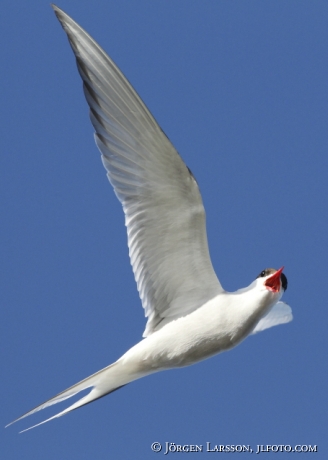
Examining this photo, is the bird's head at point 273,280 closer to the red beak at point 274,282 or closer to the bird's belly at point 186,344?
the red beak at point 274,282

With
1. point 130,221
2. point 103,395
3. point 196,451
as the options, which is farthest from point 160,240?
point 196,451

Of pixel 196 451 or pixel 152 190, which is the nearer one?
pixel 152 190

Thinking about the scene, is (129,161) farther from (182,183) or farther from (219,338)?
(219,338)

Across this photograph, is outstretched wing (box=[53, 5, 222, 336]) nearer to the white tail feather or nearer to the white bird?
the white bird

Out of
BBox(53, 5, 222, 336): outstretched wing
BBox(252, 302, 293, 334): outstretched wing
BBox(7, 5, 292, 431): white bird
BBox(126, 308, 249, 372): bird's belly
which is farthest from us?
BBox(252, 302, 293, 334): outstretched wing

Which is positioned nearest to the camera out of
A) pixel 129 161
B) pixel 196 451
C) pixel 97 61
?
pixel 97 61

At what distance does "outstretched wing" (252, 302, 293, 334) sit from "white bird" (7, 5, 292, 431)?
3.23 feet

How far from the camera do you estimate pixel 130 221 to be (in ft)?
20.5

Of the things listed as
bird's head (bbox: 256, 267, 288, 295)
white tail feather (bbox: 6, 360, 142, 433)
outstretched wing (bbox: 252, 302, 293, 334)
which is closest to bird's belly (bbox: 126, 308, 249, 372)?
white tail feather (bbox: 6, 360, 142, 433)

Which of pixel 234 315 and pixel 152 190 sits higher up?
pixel 152 190

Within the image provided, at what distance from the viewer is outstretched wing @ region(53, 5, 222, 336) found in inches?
228

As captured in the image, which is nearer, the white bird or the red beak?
the white bird

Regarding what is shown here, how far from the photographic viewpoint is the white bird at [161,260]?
235 inches

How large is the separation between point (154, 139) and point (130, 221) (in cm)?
60
